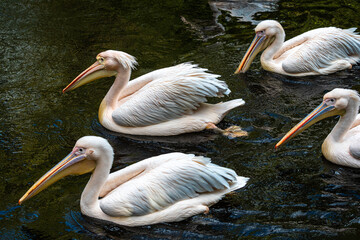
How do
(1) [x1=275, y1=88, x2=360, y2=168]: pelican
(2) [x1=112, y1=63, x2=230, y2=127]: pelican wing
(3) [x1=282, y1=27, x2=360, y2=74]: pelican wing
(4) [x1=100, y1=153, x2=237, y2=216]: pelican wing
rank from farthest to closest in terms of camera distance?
(3) [x1=282, y1=27, x2=360, y2=74]: pelican wing
(2) [x1=112, y1=63, x2=230, y2=127]: pelican wing
(1) [x1=275, y1=88, x2=360, y2=168]: pelican
(4) [x1=100, y1=153, x2=237, y2=216]: pelican wing

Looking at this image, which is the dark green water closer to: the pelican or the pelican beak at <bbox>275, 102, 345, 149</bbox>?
the pelican

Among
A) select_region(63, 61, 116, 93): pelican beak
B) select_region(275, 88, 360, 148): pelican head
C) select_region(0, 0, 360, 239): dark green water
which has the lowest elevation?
select_region(0, 0, 360, 239): dark green water

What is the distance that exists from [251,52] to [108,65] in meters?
2.20

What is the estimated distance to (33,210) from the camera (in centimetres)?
462

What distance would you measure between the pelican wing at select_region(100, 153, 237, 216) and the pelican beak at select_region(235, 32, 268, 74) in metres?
2.99

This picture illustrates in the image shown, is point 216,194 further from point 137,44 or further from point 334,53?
point 137,44

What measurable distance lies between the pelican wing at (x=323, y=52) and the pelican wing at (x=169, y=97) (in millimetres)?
1592

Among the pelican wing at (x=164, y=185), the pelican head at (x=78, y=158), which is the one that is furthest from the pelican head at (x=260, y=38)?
the pelican head at (x=78, y=158)

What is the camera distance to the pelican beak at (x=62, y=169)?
4285 millimetres

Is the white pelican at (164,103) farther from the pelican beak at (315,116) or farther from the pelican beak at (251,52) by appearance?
the pelican beak at (251,52)

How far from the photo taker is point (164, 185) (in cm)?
432

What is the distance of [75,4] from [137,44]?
2517mm

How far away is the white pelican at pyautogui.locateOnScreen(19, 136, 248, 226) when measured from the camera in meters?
4.28

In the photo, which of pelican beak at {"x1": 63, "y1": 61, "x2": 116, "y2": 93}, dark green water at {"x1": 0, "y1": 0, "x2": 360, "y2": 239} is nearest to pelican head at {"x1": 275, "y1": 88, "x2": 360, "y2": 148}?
dark green water at {"x1": 0, "y1": 0, "x2": 360, "y2": 239}
